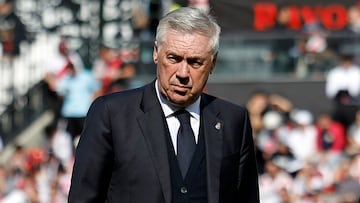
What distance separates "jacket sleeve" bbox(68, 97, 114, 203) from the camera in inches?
172

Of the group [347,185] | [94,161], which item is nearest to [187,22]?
[94,161]

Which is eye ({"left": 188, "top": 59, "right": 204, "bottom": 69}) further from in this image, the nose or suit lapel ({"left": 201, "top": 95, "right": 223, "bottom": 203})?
suit lapel ({"left": 201, "top": 95, "right": 223, "bottom": 203})

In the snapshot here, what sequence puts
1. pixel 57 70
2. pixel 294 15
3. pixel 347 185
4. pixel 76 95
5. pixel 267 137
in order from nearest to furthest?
pixel 347 185 < pixel 267 137 < pixel 76 95 < pixel 294 15 < pixel 57 70

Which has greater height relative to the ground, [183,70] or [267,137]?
[183,70]

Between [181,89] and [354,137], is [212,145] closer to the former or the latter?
[181,89]

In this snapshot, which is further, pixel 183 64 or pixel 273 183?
pixel 273 183

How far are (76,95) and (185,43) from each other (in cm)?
1133

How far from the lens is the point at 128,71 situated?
15648 mm

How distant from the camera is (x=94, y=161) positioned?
4371 mm

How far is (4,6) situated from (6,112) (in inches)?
79.2

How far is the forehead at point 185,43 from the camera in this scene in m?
4.28

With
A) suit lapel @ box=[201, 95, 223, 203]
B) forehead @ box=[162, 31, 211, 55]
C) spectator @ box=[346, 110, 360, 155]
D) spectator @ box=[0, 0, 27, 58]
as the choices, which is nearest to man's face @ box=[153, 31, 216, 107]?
forehead @ box=[162, 31, 211, 55]

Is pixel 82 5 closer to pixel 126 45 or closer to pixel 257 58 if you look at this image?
pixel 126 45

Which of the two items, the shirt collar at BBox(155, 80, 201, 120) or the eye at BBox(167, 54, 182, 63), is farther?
the shirt collar at BBox(155, 80, 201, 120)
